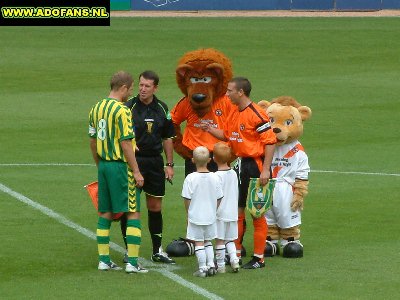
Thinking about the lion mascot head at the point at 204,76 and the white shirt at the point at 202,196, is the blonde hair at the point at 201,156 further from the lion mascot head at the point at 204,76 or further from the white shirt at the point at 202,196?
the lion mascot head at the point at 204,76

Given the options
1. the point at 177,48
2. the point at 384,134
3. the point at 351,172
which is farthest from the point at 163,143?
the point at 177,48

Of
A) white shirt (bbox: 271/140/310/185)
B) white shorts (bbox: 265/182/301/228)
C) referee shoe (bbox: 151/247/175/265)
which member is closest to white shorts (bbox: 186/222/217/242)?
referee shoe (bbox: 151/247/175/265)

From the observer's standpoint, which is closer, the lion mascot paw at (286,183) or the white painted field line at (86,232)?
the white painted field line at (86,232)

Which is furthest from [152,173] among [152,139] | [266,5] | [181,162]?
[266,5]

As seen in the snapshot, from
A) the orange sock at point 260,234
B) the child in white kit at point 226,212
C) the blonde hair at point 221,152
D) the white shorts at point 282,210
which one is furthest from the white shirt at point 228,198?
the white shorts at point 282,210

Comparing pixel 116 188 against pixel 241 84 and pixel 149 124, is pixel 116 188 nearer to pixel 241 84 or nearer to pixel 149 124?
pixel 149 124

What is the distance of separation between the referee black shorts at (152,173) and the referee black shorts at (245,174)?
0.84 meters

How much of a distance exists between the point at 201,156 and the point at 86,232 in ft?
9.02

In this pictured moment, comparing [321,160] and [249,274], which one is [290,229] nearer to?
[249,274]

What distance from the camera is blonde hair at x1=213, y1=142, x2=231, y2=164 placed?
1246 cm

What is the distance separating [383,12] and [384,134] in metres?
30.2

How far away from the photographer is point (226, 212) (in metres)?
12.5

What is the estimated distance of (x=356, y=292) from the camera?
1159cm

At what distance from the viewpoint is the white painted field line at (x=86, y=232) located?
38.2ft
